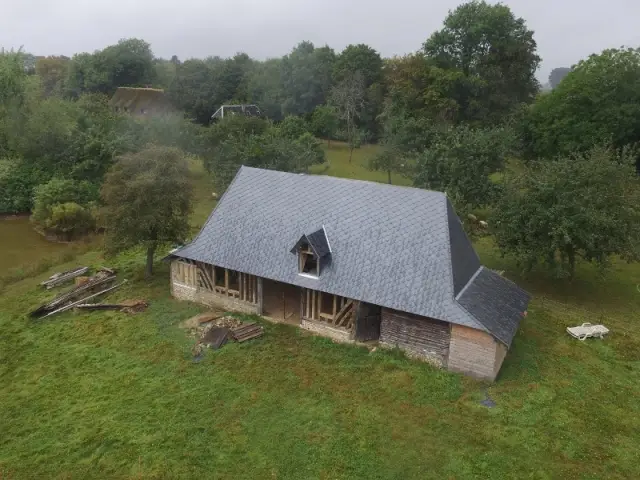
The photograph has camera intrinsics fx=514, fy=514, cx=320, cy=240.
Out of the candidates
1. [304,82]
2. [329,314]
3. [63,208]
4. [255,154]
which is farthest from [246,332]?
[304,82]

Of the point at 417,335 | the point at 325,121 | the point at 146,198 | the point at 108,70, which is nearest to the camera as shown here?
the point at 417,335

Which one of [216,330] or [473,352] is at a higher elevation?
[473,352]

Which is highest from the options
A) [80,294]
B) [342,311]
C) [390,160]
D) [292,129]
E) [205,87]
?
[205,87]

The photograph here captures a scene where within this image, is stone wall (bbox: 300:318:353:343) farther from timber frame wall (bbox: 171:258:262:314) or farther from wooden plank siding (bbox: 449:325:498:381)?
wooden plank siding (bbox: 449:325:498:381)

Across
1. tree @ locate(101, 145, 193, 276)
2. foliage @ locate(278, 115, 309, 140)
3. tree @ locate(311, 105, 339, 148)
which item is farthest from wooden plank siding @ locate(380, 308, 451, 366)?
tree @ locate(311, 105, 339, 148)

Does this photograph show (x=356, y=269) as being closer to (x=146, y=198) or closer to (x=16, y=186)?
(x=146, y=198)

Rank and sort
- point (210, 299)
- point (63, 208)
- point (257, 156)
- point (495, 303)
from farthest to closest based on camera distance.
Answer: point (257, 156), point (63, 208), point (210, 299), point (495, 303)
